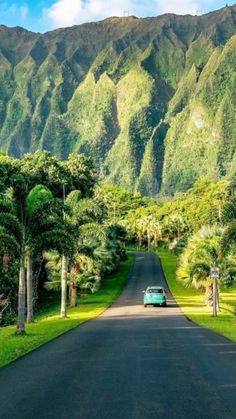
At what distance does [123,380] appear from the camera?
1308cm

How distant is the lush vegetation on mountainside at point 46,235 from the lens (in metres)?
29.7

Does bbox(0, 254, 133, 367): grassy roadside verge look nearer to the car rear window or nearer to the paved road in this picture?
the paved road

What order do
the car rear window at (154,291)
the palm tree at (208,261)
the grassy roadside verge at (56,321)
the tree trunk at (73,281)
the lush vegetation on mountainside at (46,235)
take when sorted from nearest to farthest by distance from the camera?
the grassy roadside verge at (56,321) < the lush vegetation on mountainside at (46,235) < the palm tree at (208,261) < the tree trunk at (73,281) < the car rear window at (154,291)

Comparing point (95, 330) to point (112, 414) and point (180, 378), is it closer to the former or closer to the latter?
point (180, 378)

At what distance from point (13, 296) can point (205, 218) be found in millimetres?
96420

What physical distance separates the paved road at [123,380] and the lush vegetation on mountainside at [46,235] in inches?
308

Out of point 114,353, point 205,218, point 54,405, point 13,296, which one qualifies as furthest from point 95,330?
point 205,218

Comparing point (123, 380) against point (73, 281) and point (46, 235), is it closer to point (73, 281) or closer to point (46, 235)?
point (46, 235)

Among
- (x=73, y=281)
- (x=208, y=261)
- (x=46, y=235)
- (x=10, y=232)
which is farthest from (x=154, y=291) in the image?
(x=10, y=232)

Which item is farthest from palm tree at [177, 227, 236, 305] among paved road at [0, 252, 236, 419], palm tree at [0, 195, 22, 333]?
paved road at [0, 252, 236, 419]

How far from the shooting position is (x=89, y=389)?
39.2ft

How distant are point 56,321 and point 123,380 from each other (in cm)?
2467

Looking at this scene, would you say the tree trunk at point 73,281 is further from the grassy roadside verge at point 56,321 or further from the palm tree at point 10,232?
the palm tree at point 10,232

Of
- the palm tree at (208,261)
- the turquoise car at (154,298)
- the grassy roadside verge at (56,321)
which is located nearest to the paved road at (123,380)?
the grassy roadside verge at (56,321)
